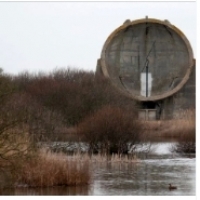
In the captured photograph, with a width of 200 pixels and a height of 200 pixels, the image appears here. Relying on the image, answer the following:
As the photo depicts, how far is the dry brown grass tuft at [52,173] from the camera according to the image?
17.8 metres

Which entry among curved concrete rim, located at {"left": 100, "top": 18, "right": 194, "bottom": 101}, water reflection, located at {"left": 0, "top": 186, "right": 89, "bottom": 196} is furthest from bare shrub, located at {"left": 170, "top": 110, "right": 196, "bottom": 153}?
curved concrete rim, located at {"left": 100, "top": 18, "right": 194, "bottom": 101}

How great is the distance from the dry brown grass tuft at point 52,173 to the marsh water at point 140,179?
255mm

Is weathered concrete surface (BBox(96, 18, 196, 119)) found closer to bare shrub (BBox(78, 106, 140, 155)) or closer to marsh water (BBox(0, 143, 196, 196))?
bare shrub (BBox(78, 106, 140, 155))

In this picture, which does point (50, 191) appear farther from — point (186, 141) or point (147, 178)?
point (186, 141)

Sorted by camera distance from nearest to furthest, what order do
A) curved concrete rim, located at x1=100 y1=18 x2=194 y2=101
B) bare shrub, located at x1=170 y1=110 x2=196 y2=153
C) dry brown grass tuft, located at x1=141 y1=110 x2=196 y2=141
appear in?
bare shrub, located at x1=170 y1=110 x2=196 y2=153 < dry brown grass tuft, located at x1=141 y1=110 x2=196 y2=141 < curved concrete rim, located at x1=100 y1=18 x2=194 y2=101

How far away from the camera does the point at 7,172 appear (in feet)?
56.2

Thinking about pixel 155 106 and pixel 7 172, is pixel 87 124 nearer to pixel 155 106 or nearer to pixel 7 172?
pixel 7 172

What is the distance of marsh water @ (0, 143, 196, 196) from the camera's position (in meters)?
17.3

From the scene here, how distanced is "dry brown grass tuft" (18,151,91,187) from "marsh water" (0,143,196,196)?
0.26 m

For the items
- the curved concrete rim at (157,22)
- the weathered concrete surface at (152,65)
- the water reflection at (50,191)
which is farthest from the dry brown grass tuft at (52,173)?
the weathered concrete surface at (152,65)

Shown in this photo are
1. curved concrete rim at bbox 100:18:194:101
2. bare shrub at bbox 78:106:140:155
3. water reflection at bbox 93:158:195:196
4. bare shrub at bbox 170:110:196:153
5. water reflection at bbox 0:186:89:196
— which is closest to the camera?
water reflection at bbox 0:186:89:196

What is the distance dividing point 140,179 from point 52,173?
101 inches

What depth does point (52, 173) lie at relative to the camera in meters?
18.0

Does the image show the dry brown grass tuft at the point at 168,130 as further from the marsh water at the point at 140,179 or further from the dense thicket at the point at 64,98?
the marsh water at the point at 140,179
